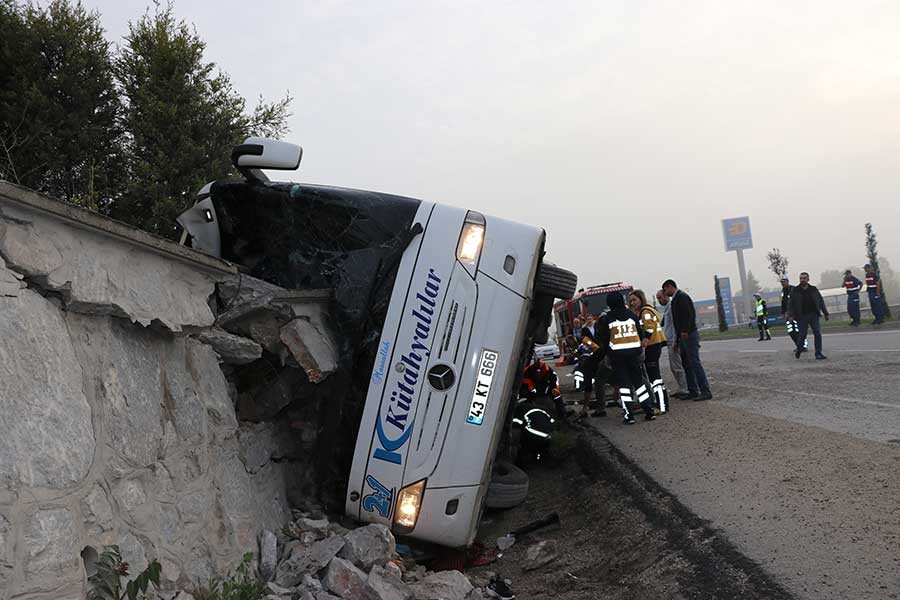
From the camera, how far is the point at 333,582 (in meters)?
3.44

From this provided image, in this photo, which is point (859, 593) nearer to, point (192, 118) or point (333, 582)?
point (333, 582)

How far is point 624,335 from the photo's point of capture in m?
8.77

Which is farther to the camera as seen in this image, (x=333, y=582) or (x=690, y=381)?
(x=690, y=381)

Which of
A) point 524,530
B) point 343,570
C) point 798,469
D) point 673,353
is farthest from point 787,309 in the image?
point 343,570

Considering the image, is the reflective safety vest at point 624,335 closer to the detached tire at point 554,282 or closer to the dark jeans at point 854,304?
the detached tire at point 554,282

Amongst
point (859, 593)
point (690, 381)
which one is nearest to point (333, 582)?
point (859, 593)

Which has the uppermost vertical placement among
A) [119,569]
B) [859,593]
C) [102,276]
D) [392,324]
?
[102,276]

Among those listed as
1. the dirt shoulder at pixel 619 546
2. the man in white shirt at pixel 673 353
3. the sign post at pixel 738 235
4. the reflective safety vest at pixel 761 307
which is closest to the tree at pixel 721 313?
the reflective safety vest at pixel 761 307

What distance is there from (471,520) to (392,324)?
1201mm

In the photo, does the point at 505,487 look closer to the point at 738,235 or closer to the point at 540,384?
the point at 540,384

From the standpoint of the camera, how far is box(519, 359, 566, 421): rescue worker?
841cm

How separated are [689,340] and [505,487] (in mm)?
5193

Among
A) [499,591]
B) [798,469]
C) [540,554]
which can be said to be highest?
[798,469]

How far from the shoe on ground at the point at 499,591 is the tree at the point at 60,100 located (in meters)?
11.9
